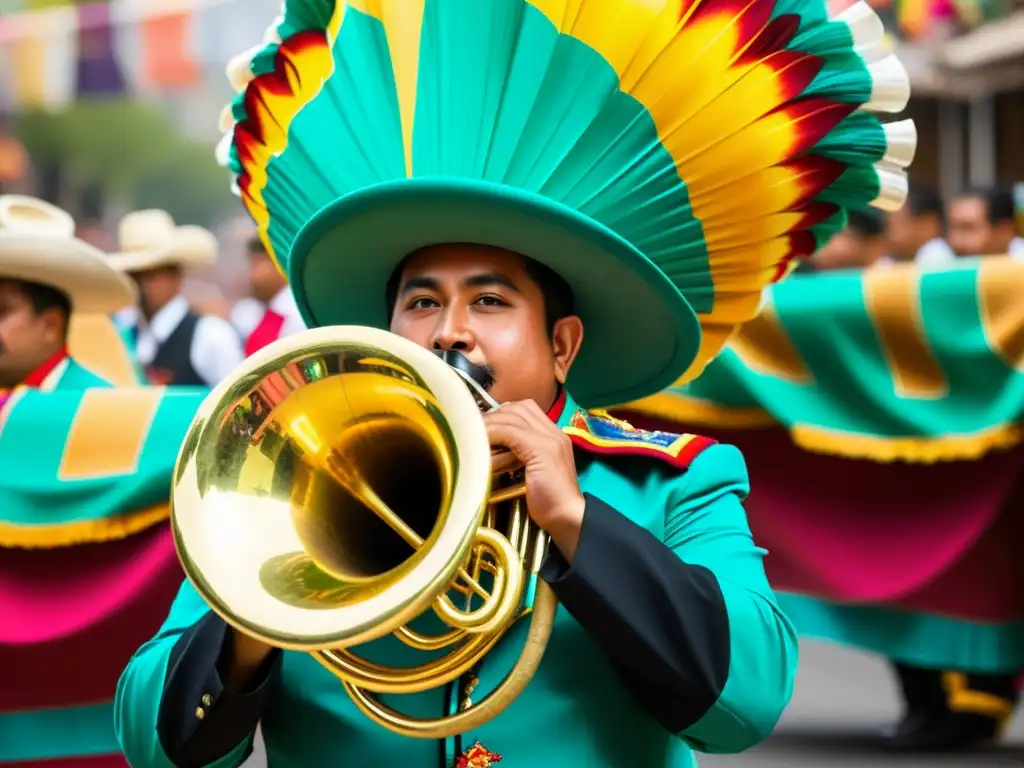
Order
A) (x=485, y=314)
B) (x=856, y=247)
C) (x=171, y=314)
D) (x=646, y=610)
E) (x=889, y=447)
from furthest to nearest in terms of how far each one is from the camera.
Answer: (x=171, y=314) → (x=856, y=247) → (x=889, y=447) → (x=485, y=314) → (x=646, y=610)

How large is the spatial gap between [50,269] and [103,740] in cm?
Answer: 151

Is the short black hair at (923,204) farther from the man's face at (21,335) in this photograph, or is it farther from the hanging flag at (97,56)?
the hanging flag at (97,56)

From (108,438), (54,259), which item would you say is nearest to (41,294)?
(54,259)

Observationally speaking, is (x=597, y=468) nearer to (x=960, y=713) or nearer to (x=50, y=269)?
(x=50, y=269)

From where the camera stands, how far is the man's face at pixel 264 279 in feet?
28.5

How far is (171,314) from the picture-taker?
9242 millimetres

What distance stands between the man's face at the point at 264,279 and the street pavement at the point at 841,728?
3.37m

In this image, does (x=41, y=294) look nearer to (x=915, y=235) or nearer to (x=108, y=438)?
(x=108, y=438)

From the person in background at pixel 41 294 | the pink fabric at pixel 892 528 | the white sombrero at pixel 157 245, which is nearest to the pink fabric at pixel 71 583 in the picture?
the person in background at pixel 41 294

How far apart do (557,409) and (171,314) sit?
7292 millimetres

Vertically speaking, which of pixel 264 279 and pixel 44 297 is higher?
pixel 44 297

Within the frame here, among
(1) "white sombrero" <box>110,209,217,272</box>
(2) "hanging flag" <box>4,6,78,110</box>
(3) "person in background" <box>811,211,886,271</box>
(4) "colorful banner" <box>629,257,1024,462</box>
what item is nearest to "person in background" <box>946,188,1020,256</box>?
(3) "person in background" <box>811,211,886,271</box>

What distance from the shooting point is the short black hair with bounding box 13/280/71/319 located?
493cm

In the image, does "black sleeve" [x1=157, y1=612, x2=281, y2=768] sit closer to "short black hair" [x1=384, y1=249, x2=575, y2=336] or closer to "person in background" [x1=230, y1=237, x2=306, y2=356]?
"short black hair" [x1=384, y1=249, x2=575, y2=336]
